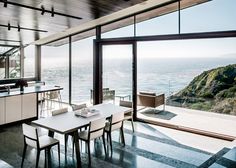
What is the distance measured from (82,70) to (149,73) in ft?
9.00

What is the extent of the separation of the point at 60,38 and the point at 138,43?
3.62 meters

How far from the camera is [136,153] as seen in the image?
4.46 m

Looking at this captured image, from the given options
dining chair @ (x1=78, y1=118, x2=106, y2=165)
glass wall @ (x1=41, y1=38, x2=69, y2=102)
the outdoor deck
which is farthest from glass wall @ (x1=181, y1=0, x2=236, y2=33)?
glass wall @ (x1=41, y1=38, x2=69, y2=102)

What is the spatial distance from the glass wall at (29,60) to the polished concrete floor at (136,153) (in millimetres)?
4683

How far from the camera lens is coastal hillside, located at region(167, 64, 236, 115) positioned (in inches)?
211

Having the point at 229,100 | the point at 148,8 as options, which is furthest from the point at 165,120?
the point at 148,8

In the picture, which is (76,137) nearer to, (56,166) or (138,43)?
(56,166)

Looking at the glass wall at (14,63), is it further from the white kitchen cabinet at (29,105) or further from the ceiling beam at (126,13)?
the white kitchen cabinet at (29,105)

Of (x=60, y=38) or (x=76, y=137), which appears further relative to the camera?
(x=60, y=38)

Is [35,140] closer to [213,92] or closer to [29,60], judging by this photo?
[213,92]

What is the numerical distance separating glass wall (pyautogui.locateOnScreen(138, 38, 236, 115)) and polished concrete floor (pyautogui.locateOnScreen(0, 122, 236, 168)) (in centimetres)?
101

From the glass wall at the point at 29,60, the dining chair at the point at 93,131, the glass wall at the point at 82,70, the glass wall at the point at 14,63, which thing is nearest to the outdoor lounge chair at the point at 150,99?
the glass wall at the point at 82,70

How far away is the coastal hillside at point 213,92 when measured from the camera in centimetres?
537

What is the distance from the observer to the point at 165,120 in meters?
6.47
